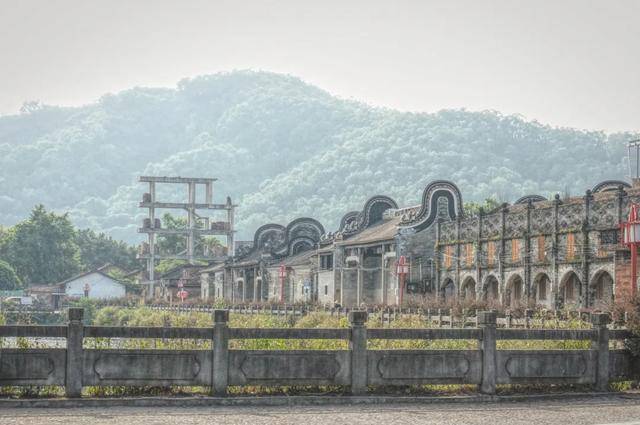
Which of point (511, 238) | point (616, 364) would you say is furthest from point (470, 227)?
point (616, 364)

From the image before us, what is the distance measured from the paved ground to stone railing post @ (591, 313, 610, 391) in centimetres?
187

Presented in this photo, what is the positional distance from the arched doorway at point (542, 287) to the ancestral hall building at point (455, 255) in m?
0.06

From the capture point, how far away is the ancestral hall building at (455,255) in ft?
169

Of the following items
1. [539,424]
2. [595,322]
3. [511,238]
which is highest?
[511,238]

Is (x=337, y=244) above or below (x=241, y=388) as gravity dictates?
above

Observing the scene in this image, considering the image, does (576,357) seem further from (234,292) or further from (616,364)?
(234,292)

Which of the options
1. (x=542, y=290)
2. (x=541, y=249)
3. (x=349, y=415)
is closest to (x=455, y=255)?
(x=542, y=290)

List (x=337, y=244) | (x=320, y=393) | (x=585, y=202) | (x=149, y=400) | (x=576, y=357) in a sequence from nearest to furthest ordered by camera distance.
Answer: (x=149, y=400) < (x=320, y=393) < (x=576, y=357) < (x=585, y=202) < (x=337, y=244)

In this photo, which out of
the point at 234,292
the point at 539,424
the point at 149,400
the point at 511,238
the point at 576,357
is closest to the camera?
the point at 539,424

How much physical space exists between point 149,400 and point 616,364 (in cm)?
972

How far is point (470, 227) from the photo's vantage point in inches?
2557

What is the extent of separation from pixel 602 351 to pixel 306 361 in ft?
20.7

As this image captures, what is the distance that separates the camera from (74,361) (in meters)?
17.5

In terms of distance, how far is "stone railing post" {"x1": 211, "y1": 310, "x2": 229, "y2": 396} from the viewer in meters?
18.1
